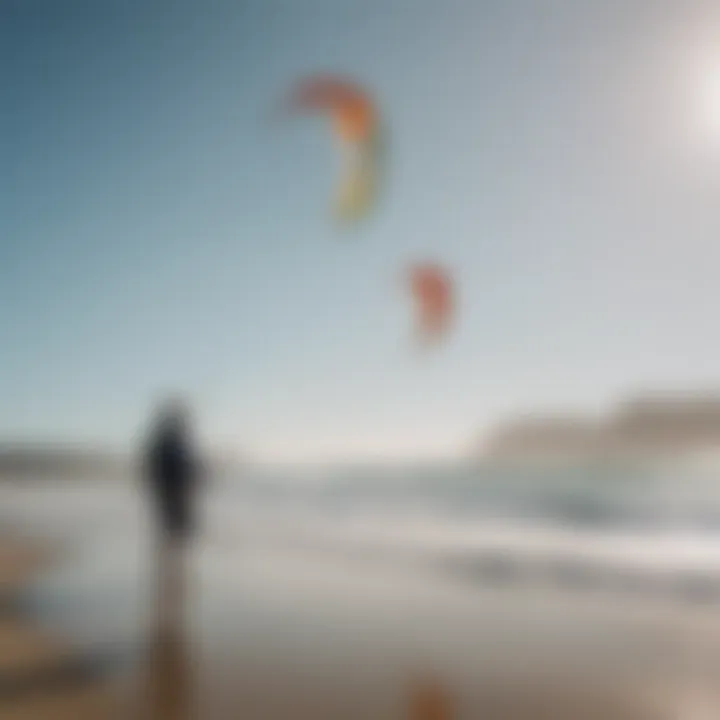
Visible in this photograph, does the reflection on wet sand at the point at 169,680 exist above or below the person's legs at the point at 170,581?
below

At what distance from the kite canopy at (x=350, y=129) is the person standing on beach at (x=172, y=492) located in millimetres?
818

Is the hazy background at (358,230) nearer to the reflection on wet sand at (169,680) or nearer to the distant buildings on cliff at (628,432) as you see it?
the distant buildings on cliff at (628,432)

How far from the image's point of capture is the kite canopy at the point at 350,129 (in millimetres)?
2496

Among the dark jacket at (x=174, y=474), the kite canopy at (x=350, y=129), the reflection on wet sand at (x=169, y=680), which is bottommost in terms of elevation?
the reflection on wet sand at (x=169, y=680)

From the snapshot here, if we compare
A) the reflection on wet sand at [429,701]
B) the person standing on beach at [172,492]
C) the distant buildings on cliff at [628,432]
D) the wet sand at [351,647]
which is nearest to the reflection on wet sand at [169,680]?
the wet sand at [351,647]

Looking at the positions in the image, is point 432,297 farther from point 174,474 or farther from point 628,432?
point 174,474

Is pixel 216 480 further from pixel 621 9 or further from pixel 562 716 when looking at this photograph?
pixel 621 9

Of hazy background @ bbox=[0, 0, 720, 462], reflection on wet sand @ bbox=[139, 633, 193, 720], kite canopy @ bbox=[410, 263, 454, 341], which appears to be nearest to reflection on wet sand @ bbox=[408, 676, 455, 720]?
reflection on wet sand @ bbox=[139, 633, 193, 720]

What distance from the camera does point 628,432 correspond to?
8.23 ft

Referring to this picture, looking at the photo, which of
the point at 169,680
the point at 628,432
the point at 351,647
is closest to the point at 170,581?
the point at 169,680

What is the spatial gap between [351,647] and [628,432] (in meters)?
1.04

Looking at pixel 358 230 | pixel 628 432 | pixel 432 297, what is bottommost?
pixel 628 432

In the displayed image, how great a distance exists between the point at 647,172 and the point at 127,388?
1692 mm

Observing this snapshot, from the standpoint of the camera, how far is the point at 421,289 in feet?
8.11
